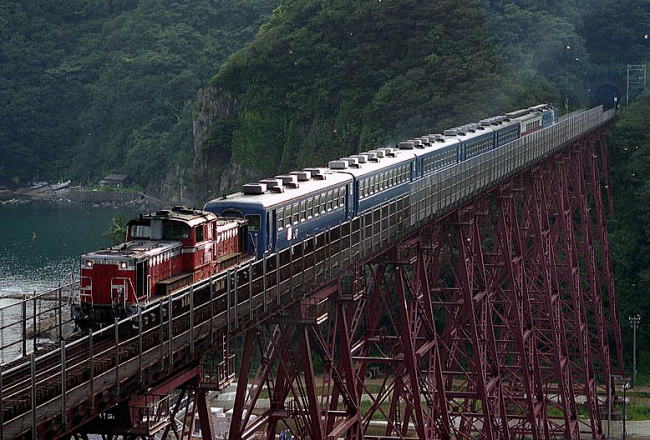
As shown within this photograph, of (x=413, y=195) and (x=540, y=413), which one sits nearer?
(x=413, y=195)

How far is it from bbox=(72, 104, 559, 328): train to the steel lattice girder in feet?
6.06

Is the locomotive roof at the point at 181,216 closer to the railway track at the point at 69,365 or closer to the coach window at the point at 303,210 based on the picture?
the railway track at the point at 69,365

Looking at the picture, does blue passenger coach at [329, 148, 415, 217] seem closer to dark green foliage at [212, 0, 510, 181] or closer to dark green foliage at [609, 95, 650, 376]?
dark green foliage at [609, 95, 650, 376]

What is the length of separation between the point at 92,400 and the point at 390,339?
18045 millimetres

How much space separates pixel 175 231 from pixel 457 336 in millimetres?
23086

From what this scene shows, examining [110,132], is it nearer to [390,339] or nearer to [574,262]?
[574,262]

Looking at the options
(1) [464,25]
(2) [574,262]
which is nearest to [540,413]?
(2) [574,262]

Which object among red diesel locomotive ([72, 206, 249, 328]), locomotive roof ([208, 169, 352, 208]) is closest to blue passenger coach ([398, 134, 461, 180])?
locomotive roof ([208, 169, 352, 208])

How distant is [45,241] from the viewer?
4719 inches

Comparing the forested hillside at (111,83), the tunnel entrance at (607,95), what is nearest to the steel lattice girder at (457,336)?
the tunnel entrance at (607,95)

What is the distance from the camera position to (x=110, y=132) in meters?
164

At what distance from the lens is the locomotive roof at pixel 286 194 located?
92.1 feet

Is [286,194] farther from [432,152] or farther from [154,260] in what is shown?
[432,152]

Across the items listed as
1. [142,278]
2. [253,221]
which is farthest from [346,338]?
[142,278]
